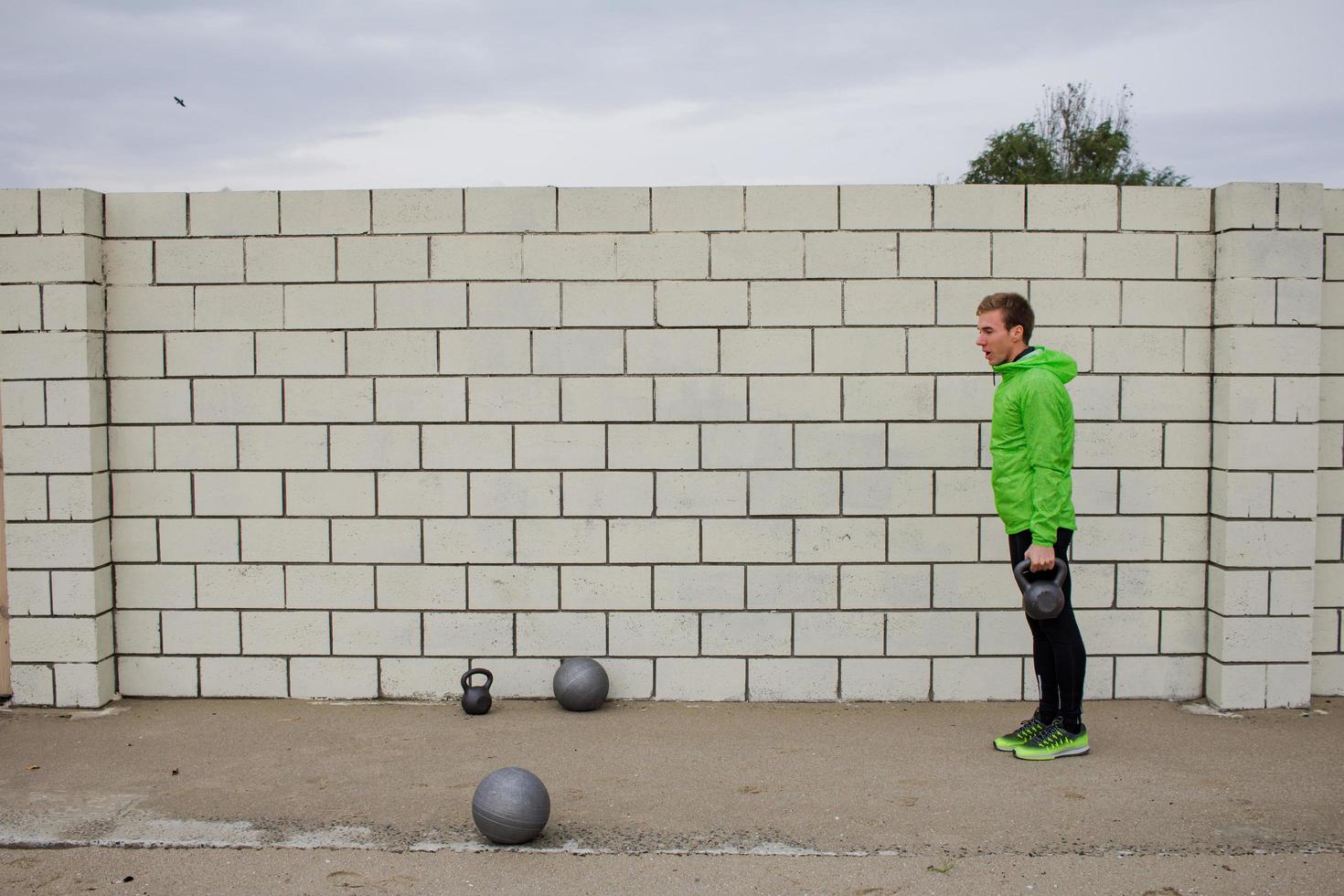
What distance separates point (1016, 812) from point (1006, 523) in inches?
45.0

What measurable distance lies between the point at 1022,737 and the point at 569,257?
3013 mm

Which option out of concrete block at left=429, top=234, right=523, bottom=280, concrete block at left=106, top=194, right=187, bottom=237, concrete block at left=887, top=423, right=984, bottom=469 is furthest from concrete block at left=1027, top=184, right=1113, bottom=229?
concrete block at left=106, top=194, right=187, bottom=237

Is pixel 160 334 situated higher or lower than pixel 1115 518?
higher

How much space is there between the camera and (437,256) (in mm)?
5578

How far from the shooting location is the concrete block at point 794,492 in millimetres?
5562

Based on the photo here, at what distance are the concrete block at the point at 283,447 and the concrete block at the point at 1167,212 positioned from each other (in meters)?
4.06

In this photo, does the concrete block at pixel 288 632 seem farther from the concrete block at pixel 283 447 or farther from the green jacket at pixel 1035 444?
the green jacket at pixel 1035 444

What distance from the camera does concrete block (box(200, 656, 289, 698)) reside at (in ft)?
18.7

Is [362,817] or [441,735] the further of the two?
[441,735]

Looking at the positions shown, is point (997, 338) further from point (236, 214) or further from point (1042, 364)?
point (236, 214)

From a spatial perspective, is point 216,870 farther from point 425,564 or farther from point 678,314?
point 678,314

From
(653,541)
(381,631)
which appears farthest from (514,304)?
(381,631)

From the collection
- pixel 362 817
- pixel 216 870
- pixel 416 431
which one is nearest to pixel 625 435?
pixel 416 431

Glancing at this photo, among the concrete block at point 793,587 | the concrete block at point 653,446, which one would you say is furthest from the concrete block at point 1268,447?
the concrete block at point 653,446
